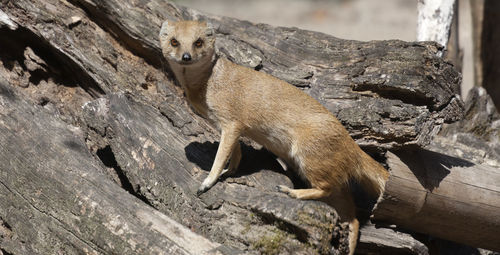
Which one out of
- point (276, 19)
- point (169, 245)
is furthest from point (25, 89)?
point (276, 19)

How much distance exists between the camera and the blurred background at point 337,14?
15898mm

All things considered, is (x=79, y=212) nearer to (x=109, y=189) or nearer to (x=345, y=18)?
(x=109, y=189)

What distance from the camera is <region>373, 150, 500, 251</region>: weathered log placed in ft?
15.2

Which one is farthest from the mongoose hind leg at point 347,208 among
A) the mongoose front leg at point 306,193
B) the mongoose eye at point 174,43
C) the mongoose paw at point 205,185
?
the mongoose eye at point 174,43

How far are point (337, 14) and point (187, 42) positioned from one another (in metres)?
13.4

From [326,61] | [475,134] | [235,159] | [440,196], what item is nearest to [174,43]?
[235,159]

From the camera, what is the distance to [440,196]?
4.68 meters

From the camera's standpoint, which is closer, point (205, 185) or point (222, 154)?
point (205, 185)

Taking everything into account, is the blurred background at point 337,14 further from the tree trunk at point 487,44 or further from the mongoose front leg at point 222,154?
the mongoose front leg at point 222,154

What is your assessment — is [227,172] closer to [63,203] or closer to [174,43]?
[174,43]

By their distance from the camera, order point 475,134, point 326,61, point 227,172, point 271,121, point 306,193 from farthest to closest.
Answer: point 475,134, point 326,61, point 227,172, point 271,121, point 306,193

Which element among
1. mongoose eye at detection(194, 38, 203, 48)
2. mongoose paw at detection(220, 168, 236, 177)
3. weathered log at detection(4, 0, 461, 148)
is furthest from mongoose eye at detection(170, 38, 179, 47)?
mongoose paw at detection(220, 168, 236, 177)

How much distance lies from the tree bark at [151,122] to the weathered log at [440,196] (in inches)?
9.0

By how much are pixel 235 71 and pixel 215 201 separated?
1314 millimetres
